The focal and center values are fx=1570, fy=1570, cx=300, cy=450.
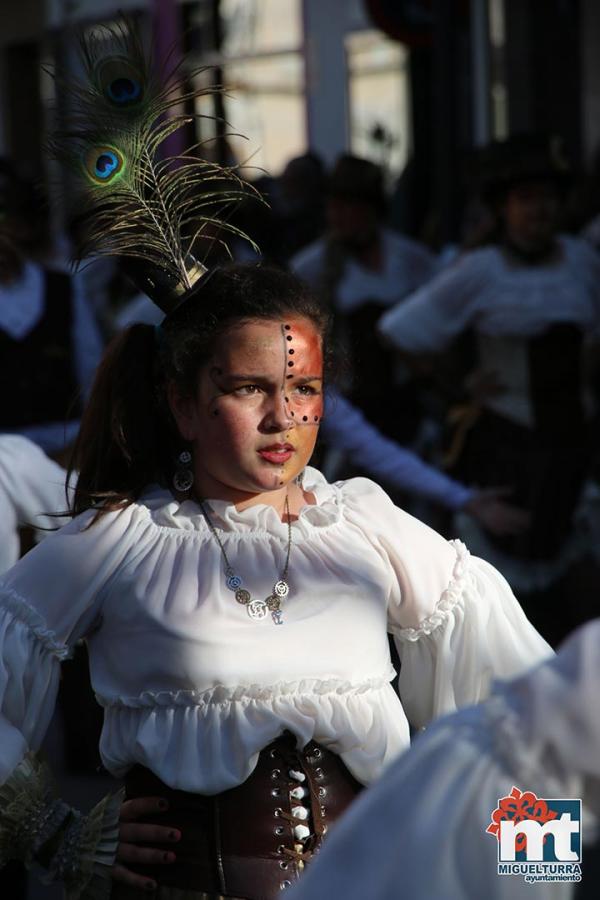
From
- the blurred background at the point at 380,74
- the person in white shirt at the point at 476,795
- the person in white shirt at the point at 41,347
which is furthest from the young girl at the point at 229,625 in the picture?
the person in white shirt at the point at 41,347

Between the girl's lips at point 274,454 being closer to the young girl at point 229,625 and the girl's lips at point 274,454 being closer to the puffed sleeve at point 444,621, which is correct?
the young girl at point 229,625

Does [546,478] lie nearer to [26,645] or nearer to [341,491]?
[341,491]

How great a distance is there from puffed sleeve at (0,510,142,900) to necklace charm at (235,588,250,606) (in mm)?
193

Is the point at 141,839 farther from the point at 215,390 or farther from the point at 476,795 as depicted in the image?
the point at 476,795

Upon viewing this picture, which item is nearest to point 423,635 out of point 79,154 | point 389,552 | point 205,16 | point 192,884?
point 389,552

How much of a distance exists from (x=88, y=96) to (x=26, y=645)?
934 mm

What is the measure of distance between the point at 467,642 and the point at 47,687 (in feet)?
2.17

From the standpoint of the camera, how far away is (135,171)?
103 inches

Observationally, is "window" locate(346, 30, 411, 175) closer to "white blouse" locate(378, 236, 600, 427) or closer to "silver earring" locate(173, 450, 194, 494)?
"white blouse" locate(378, 236, 600, 427)

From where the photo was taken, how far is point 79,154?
2.64 meters

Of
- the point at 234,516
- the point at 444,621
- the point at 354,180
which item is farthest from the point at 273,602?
the point at 354,180

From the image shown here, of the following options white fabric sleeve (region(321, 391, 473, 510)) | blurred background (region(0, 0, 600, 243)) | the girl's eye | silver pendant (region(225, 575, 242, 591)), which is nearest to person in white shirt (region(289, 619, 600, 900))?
silver pendant (region(225, 575, 242, 591))

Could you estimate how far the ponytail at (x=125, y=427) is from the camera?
2.61 meters

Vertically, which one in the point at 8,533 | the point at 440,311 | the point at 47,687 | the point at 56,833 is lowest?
the point at 440,311
